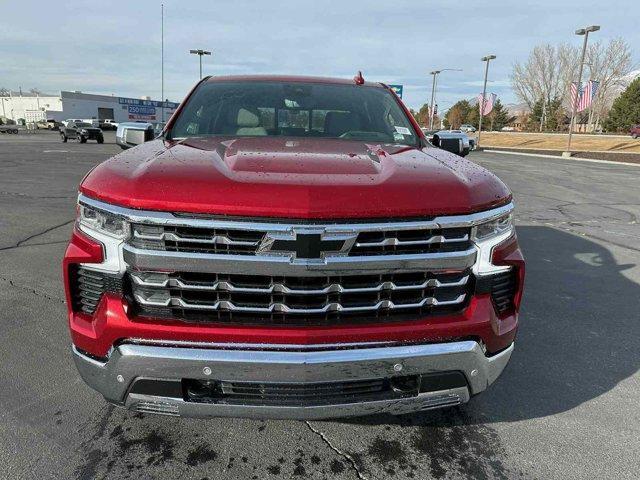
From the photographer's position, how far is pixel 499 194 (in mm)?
2152

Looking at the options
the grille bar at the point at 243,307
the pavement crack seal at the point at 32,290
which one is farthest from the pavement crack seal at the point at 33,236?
the grille bar at the point at 243,307

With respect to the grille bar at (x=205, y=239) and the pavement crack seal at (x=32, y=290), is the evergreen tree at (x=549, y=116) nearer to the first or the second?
the pavement crack seal at (x=32, y=290)

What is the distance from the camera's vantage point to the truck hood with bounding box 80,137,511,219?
6.00 feet

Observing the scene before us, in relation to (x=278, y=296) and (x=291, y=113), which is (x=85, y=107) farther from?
(x=278, y=296)

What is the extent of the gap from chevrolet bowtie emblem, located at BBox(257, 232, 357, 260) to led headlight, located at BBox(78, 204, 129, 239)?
560 mm

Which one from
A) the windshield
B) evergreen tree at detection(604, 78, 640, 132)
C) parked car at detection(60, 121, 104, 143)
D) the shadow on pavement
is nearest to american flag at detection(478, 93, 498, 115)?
parked car at detection(60, 121, 104, 143)

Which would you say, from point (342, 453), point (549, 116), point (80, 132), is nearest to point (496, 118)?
point (549, 116)

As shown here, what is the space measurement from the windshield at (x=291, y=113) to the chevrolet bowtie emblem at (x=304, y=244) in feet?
4.80

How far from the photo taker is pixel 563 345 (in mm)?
3588

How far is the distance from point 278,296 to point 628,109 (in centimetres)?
7002

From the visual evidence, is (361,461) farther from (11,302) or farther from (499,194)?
(11,302)

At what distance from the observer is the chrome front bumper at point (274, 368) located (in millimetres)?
1862

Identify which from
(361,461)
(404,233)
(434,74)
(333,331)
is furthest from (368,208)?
(434,74)

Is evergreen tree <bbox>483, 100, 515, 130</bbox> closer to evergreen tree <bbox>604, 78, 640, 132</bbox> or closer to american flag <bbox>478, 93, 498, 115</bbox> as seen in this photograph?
evergreen tree <bbox>604, 78, 640, 132</bbox>
